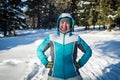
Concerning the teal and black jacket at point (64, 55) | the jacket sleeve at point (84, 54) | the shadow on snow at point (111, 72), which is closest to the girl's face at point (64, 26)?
the teal and black jacket at point (64, 55)

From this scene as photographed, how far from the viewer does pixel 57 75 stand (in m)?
5.06

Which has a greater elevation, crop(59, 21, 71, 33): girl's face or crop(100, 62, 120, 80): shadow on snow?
crop(59, 21, 71, 33): girl's face

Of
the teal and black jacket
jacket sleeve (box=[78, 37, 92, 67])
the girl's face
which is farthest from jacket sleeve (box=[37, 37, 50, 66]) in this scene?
jacket sleeve (box=[78, 37, 92, 67])

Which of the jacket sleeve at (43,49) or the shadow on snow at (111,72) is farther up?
the jacket sleeve at (43,49)

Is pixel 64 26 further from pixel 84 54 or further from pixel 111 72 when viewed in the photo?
pixel 111 72

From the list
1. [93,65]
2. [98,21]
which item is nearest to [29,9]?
[98,21]

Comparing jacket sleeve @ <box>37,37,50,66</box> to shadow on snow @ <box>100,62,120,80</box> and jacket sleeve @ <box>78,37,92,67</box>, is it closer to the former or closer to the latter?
jacket sleeve @ <box>78,37,92,67</box>

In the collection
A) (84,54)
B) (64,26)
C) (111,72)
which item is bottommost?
(111,72)

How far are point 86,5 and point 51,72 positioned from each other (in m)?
41.0

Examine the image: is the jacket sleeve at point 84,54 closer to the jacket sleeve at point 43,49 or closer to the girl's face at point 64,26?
the girl's face at point 64,26

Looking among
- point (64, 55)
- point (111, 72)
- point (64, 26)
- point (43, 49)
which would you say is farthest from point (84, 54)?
point (111, 72)

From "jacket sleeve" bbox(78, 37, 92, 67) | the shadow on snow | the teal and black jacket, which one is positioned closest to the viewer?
the teal and black jacket

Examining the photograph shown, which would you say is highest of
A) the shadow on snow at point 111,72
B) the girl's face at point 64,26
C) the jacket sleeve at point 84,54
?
the girl's face at point 64,26

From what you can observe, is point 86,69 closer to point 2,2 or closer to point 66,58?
point 66,58
